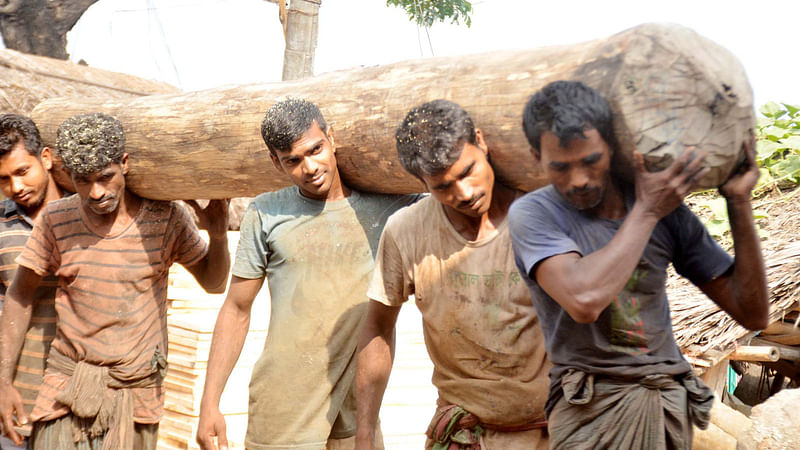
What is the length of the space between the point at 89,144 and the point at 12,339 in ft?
3.74

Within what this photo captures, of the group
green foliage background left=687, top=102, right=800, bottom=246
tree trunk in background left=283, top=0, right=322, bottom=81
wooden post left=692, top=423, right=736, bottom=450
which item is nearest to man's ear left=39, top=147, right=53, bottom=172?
tree trunk in background left=283, top=0, right=322, bottom=81

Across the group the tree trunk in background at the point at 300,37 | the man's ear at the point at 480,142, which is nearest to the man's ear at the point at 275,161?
the man's ear at the point at 480,142

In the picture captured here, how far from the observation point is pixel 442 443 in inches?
106

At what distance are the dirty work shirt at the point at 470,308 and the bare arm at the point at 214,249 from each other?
1.42m

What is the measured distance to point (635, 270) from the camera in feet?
6.20

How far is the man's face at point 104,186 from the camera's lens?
3.59 metres

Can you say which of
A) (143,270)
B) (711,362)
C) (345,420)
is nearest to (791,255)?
(711,362)

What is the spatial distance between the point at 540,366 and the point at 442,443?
438mm

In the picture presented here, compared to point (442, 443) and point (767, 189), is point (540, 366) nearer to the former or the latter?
point (442, 443)

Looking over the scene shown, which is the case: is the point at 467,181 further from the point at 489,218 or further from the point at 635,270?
the point at 635,270

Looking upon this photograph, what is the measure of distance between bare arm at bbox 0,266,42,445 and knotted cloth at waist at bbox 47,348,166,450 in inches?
10.8

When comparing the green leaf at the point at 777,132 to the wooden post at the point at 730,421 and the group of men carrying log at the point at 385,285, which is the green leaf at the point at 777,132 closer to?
the wooden post at the point at 730,421

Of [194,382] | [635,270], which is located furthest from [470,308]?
[194,382]

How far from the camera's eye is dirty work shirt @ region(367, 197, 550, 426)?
8.32 feet
